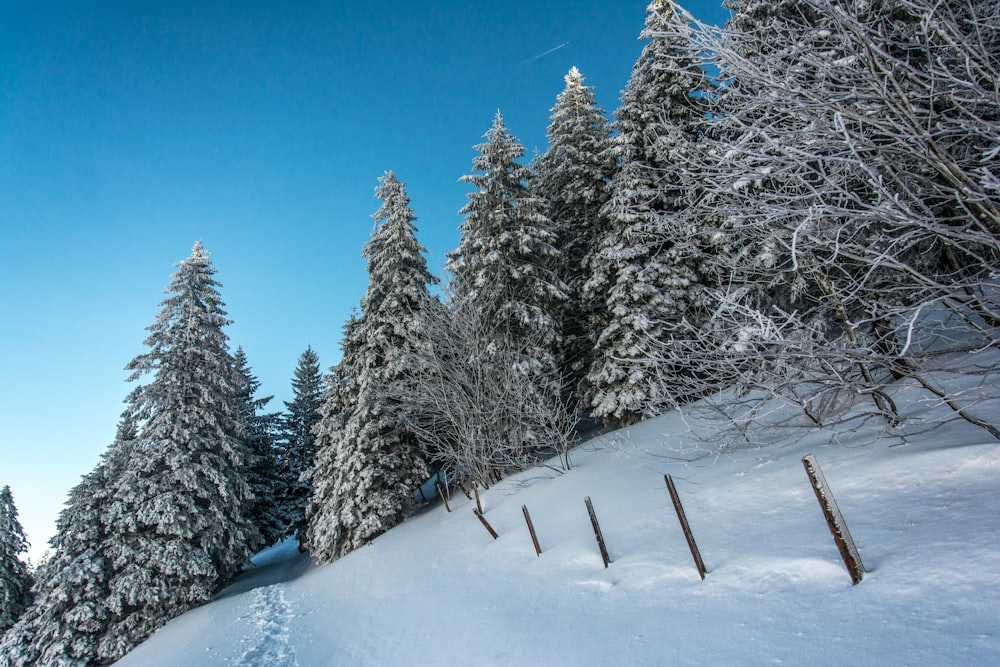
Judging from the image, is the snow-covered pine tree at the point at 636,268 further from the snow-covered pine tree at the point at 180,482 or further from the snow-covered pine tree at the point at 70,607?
the snow-covered pine tree at the point at 70,607

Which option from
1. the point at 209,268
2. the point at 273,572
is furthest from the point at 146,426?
the point at 273,572

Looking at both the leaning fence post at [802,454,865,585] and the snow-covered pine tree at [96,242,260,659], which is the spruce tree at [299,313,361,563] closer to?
the snow-covered pine tree at [96,242,260,659]

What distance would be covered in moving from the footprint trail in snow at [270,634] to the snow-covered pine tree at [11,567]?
39.7 feet

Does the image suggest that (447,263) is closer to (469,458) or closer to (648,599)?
(469,458)

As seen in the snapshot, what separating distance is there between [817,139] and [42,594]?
869 inches

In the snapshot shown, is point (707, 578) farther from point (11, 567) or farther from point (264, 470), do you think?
point (11, 567)

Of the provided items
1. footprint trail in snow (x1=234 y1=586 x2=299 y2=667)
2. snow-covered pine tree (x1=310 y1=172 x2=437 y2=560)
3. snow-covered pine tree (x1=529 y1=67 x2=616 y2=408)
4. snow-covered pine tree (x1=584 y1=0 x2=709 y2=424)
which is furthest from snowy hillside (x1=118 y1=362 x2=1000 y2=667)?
snow-covered pine tree (x1=529 y1=67 x2=616 y2=408)

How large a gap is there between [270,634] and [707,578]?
1042 centimetres

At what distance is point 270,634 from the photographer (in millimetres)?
10797

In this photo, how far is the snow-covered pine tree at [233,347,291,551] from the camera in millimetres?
21875

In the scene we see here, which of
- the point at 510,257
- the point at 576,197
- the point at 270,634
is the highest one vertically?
the point at 576,197

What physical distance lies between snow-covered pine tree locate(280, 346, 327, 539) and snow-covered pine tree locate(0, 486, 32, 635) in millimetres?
10034

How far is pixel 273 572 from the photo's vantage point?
20.8 metres

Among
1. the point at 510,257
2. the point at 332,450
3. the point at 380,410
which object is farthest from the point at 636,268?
the point at 332,450
